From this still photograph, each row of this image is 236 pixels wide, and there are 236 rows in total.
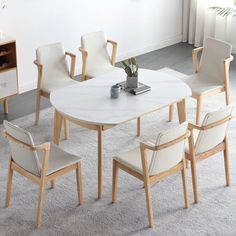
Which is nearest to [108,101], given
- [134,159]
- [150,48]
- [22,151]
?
[134,159]

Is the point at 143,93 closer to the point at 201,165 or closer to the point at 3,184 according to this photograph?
the point at 201,165

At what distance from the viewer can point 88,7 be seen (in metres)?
7.29

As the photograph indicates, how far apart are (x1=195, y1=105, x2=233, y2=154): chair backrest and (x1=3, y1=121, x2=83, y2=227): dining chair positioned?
1010 millimetres

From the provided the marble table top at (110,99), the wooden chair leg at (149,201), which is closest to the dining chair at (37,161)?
the marble table top at (110,99)

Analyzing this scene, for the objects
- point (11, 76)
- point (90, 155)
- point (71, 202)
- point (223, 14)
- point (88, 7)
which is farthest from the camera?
point (223, 14)

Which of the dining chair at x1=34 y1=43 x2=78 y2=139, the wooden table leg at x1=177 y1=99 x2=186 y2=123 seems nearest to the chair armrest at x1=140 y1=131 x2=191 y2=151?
the wooden table leg at x1=177 y1=99 x2=186 y2=123

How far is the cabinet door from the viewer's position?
6156 millimetres

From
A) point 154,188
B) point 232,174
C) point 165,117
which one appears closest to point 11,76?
point 165,117

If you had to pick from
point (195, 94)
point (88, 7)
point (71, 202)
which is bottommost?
point (71, 202)

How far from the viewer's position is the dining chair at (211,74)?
6.00 m

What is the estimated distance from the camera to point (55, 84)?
6066mm

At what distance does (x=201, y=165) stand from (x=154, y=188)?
61 centimetres

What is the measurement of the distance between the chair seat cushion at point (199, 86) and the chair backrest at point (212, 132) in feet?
3.83

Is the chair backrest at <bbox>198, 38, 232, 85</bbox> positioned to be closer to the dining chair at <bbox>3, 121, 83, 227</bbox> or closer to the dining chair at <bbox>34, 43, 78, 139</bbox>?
the dining chair at <bbox>34, 43, 78, 139</bbox>
